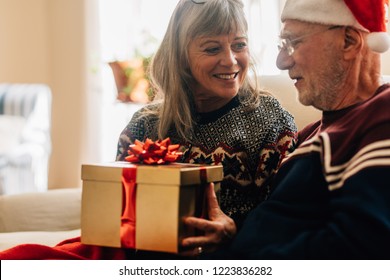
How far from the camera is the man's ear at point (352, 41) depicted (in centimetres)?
119

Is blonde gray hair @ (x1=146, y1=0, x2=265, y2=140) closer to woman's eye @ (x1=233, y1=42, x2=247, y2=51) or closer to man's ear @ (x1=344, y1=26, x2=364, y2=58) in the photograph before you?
woman's eye @ (x1=233, y1=42, x2=247, y2=51)

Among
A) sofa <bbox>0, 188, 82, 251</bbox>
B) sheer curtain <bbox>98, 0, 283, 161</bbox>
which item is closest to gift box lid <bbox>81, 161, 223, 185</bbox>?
sofa <bbox>0, 188, 82, 251</bbox>

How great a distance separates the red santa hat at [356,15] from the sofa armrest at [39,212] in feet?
3.77

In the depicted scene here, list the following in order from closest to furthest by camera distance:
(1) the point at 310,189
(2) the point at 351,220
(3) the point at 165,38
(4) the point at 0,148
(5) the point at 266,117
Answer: (2) the point at 351,220 < (1) the point at 310,189 < (5) the point at 266,117 < (3) the point at 165,38 < (4) the point at 0,148

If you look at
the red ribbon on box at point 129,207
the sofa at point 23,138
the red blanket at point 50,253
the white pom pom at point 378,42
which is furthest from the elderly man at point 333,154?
the sofa at point 23,138

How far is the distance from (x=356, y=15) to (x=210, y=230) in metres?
0.52

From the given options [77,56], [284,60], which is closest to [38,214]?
[284,60]

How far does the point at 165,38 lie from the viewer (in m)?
1.67

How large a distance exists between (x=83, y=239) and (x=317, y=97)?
22.5 inches

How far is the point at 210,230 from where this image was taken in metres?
1.25

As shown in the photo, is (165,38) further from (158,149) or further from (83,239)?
(83,239)

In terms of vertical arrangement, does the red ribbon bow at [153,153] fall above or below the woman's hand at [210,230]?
above

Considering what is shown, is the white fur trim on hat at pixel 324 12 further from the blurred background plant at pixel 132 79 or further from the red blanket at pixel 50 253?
the blurred background plant at pixel 132 79

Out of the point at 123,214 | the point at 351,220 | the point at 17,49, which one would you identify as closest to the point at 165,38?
the point at 123,214
